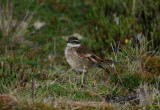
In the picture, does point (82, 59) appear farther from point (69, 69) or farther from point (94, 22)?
A: point (94, 22)

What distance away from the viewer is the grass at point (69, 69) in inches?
188

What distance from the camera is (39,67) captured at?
6.76m

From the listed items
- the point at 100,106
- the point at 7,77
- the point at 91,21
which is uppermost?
the point at 91,21

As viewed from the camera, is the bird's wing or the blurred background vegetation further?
the blurred background vegetation

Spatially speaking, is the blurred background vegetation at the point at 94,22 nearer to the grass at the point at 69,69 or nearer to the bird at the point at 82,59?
the grass at the point at 69,69

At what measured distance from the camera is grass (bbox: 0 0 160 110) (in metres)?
4.77

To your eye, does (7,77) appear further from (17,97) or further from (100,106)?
(100,106)

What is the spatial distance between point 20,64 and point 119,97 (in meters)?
2.36

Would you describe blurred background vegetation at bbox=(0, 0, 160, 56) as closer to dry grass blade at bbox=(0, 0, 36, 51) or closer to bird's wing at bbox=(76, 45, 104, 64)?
dry grass blade at bbox=(0, 0, 36, 51)

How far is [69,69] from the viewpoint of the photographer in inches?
259

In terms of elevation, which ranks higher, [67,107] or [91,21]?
[91,21]

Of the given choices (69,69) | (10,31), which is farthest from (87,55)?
(10,31)

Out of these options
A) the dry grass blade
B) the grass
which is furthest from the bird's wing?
the dry grass blade

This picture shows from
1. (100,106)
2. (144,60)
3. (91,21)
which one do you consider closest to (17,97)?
(100,106)
